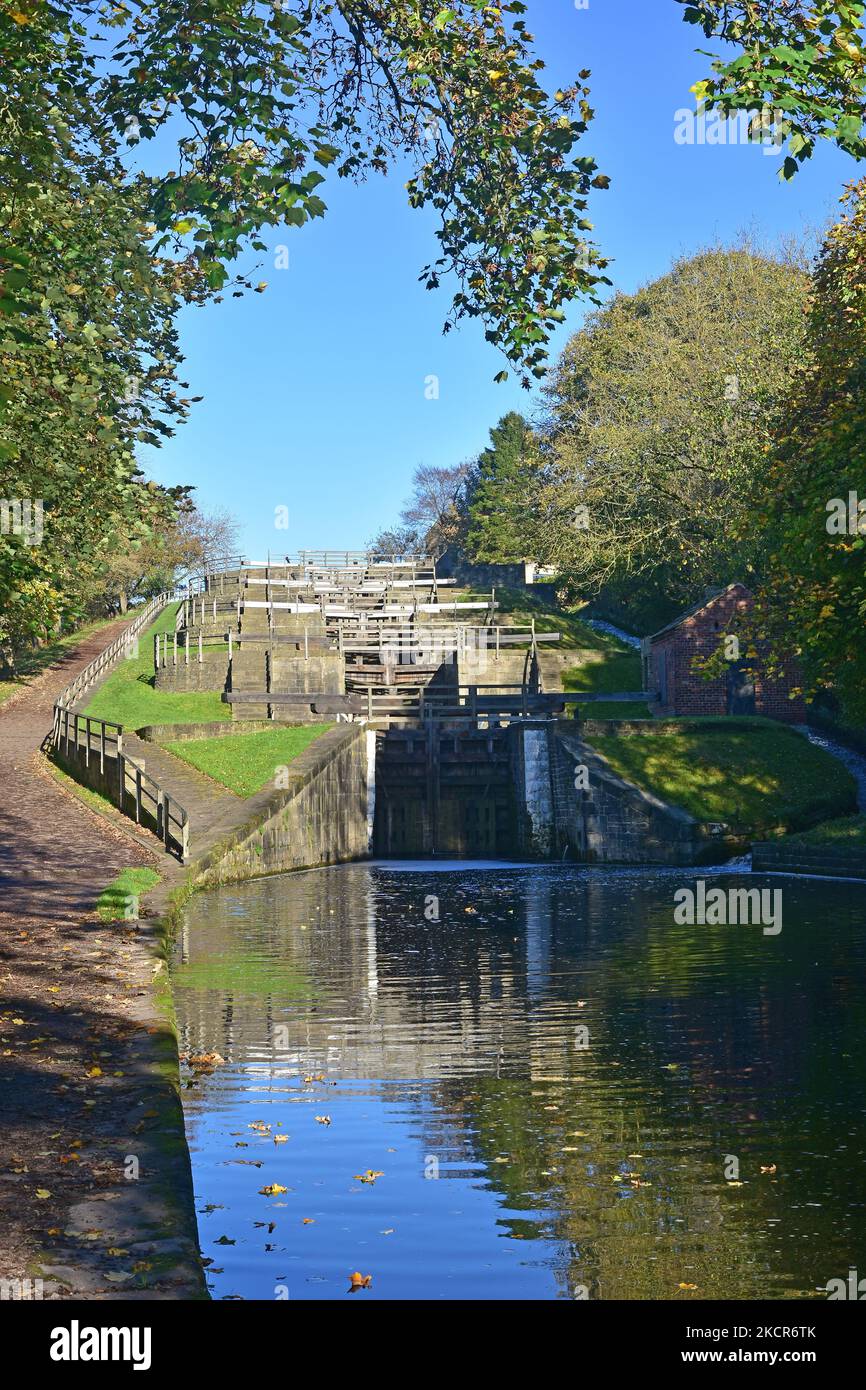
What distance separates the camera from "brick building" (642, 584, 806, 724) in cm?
4606

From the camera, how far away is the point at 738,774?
37125mm

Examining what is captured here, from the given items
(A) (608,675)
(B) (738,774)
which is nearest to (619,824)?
(B) (738,774)

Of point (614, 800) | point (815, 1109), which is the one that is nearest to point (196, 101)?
point (815, 1109)

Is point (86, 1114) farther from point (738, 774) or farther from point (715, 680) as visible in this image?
point (715, 680)

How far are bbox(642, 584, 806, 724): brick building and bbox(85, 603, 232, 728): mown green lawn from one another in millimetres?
14243

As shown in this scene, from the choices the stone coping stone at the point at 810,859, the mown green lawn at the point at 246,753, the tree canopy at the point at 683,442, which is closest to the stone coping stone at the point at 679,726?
the tree canopy at the point at 683,442

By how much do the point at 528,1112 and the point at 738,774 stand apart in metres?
27.1

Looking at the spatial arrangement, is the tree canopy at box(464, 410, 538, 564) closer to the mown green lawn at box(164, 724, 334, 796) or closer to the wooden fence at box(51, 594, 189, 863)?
the mown green lawn at box(164, 724, 334, 796)

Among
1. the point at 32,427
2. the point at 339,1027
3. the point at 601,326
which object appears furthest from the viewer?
the point at 601,326

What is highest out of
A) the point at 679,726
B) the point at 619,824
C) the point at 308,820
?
the point at 679,726
